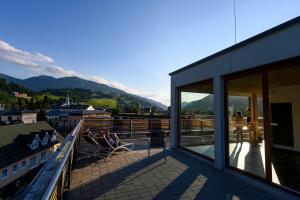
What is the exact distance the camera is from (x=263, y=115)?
4.29 meters

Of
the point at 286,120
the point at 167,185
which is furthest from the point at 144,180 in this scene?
the point at 286,120

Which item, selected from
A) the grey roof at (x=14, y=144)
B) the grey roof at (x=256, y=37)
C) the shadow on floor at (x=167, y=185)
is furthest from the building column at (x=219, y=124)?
the grey roof at (x=14, y=144)

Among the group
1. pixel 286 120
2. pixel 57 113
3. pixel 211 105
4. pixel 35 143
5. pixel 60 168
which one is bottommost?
pixel 35 143

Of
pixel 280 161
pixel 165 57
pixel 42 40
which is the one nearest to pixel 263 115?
pixel 280 161

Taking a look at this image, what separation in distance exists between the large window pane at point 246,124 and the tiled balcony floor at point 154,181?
2.07ft

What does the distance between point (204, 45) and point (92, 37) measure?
774cm

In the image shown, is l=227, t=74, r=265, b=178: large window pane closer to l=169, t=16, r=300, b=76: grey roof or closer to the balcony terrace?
the balcony terrace

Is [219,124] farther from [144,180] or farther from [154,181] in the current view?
[144,180]

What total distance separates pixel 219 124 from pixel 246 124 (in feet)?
5.16

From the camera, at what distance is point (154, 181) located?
14.7 feet

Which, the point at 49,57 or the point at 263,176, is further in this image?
the point at 49,57

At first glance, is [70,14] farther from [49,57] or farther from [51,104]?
[51,104]

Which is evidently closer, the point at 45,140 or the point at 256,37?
the point at 256,37

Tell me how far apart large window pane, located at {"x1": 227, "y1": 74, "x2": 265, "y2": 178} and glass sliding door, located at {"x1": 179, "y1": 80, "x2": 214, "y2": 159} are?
60cm
